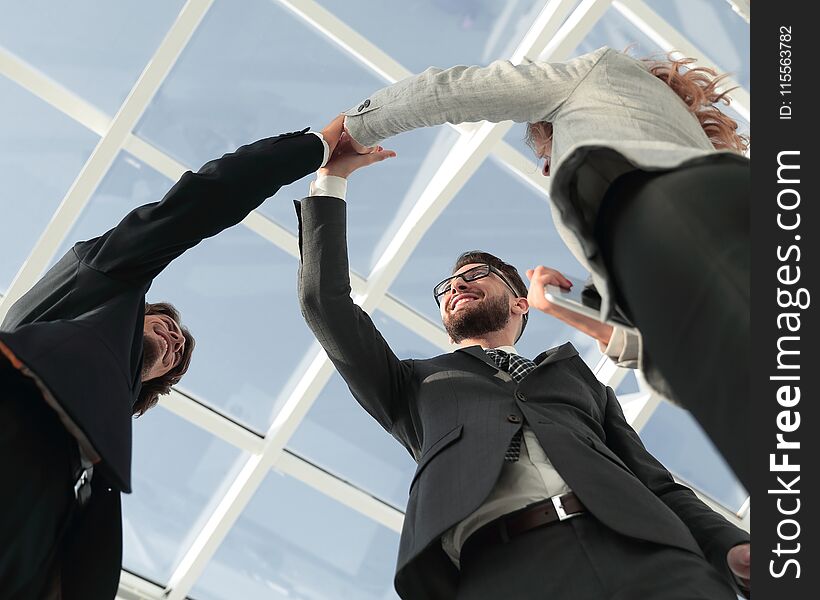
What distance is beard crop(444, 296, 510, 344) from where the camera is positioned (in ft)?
12.2

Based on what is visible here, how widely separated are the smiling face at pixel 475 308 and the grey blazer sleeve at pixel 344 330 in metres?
0.38

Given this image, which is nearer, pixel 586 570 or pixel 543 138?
pixel 586 570

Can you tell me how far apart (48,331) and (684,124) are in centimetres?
171

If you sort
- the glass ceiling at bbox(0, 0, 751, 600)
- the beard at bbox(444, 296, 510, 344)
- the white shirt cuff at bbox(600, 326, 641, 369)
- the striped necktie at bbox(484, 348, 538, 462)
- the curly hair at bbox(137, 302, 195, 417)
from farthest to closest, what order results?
the glass ceiling at bbox(0, 0, 751, 600), the beard at bbox(444, 296, 510, 344), the curly hair at bbox(137, 302, 195, 417), the striped necktie at bbox(484, 348, 538, 462), the white shirt cuff at bbox(600, 326, 641, 369)

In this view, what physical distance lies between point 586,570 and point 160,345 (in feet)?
6.37

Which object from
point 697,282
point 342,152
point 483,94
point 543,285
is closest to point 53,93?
point 342,152

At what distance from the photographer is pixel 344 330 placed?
130 inches

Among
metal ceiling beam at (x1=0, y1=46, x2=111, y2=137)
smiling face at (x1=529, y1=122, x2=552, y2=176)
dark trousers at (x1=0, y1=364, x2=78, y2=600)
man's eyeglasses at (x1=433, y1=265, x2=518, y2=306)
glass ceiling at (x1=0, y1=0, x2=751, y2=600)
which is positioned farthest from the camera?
glass ceiling at (x1=0, y1=0, x2=751, y2=600)

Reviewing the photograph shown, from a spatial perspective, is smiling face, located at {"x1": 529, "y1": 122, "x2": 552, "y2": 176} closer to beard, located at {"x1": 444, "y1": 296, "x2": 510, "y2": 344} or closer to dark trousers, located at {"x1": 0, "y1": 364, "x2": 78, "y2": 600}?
beard, located at {"x1": 444, "y1": 296, "x2": 510, "y2": 344}

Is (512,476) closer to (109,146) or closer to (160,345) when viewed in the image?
(160,345)

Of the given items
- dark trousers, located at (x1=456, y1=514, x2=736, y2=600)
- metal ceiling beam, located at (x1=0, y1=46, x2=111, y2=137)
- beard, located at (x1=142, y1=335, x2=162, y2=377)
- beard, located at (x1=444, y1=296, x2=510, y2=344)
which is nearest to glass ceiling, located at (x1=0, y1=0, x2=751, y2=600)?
metal ceiling beam, located at (x1=0, y1=46, x2=111, y2=137)

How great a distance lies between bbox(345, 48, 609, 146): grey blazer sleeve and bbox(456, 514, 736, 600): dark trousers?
3.80ft

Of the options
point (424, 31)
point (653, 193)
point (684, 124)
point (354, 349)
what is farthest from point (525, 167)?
point (653, 193)

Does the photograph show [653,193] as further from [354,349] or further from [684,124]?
[354,349]
